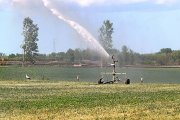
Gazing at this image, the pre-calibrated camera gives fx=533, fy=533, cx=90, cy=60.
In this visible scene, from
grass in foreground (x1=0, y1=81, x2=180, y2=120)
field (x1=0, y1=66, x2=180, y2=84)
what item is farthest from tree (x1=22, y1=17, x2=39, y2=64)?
grass in foreground (x1=0, y1=81, x2=180, y2=120)

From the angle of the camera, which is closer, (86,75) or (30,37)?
(86,75)

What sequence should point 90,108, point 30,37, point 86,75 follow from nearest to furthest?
point 90,108
point 86,75
point 30,37

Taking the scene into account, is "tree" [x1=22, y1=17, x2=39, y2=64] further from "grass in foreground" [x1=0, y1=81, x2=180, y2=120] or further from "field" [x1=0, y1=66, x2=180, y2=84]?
"grass in foreground" [x1=0, y1=81, x2=180, y2=120]

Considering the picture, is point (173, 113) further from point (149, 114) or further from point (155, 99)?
point (155, 99)

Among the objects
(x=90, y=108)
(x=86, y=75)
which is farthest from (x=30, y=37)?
(x=90, y=108)

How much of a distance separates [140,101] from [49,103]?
6086 millimetres

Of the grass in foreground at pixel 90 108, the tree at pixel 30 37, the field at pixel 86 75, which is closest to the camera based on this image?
the grass in foreground at pixel 90 108

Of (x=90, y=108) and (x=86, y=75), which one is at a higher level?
(x=86, y=75)

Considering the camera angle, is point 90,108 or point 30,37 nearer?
point 90,108

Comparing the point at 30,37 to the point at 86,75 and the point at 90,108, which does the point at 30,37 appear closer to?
the point at 86,75

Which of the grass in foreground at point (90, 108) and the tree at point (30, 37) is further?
the tree at point (30, 37)

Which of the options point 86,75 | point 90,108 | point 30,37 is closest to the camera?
point 90,108

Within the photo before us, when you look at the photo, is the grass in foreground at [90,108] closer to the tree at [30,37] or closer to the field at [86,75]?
the field at [86,75]

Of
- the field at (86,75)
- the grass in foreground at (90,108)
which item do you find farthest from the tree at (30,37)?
the grass in foreground at (90,108)
